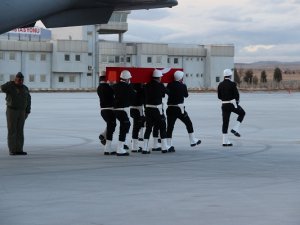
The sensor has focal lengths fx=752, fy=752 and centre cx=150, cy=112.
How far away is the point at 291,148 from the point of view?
20500mm

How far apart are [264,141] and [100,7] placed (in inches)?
298

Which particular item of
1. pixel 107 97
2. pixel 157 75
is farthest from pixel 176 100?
pixel 107 97

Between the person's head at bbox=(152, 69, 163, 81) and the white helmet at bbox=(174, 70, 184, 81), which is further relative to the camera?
the white helmet at bbox=(174, 70, 184, 81)

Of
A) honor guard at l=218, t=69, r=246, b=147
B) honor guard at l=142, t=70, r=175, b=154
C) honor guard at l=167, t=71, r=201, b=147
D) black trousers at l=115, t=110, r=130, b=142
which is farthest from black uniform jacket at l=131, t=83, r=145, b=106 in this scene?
honor guard at l=218, t=69, r=246, b=147

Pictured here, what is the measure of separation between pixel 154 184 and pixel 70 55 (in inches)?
3698

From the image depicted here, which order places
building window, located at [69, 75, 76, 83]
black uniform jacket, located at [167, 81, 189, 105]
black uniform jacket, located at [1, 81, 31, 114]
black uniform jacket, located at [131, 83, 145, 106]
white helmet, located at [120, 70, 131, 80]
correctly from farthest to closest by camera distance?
building window, located at [69, 75, 76, 83] → black uniform jacket, located at [167, 81, 189, 105] → black uniform jacket, located at [131, 83, 145, 106] → black uniform jacket, located at [1, 81, 31, 114] → white helmet, located at [120, 70, 131, 80]

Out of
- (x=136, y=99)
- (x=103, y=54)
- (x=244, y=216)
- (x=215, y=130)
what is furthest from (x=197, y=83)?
(x=244, y=216)

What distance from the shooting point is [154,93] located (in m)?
19.0

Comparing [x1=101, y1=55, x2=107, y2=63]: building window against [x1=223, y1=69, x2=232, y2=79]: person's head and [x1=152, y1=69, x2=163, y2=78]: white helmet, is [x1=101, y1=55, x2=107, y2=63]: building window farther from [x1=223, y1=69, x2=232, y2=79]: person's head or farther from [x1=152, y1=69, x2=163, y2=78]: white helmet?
[x1=152, y1=69, x2=163, y2=78]: white helmet

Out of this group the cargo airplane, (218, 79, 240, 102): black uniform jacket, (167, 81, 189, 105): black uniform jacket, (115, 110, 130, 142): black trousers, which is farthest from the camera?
(218, 79, 240, 102): black uniform jacket

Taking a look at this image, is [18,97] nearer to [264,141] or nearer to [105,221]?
[264,141]

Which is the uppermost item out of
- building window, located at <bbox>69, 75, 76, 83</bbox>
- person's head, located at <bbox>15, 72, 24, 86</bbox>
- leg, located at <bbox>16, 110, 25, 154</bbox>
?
person's head, located at <bbox>15, 72, 24, 86</bbox>

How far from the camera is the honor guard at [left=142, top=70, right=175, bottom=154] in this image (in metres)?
19.0

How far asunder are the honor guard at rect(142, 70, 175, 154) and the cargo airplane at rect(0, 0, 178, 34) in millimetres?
1967
